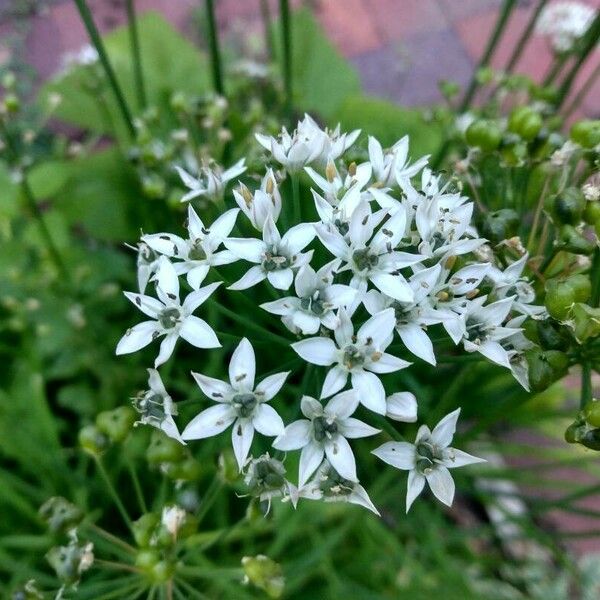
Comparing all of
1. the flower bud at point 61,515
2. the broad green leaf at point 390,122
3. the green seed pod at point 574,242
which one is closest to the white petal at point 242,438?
the flower bud at point 61,515

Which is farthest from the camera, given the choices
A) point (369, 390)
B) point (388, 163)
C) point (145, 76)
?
point (145, 76)

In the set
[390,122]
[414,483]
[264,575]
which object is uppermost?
[390,122]

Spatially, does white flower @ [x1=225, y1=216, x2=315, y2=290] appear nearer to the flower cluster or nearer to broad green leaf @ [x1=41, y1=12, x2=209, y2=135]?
the flower cluster

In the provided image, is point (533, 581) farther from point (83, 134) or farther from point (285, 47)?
point (83, 134)

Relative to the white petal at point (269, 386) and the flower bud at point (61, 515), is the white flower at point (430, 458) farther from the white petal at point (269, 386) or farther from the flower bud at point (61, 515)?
the flower bud at point (61, 515)

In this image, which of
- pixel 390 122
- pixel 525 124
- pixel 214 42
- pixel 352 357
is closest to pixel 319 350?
pixel 352 357

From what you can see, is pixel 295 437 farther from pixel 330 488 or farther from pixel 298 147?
pixel 298 147

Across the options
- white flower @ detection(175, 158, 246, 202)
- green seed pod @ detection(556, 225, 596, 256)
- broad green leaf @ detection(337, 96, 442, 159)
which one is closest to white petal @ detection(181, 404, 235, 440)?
white flower @ detection(175, 158, 246, 202)
